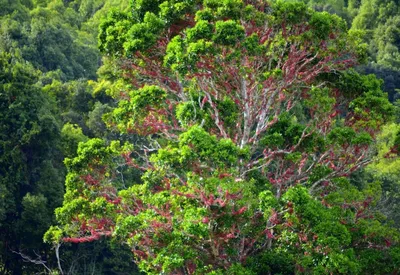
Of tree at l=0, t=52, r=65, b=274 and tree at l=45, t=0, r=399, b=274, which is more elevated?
tree at l=45, t=0, r=399, b=274

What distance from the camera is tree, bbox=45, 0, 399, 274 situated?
14023mm

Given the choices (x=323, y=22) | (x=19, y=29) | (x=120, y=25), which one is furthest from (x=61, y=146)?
(x=19, y=29)

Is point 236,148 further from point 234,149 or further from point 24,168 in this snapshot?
point 24,168

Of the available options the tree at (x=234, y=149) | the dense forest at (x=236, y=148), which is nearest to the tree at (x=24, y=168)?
the dense forest at (x=236, y=148)

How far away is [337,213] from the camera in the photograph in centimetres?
1532

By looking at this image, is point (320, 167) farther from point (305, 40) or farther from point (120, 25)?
point (120, 25)

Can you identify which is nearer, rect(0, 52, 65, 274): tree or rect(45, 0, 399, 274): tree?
rect(45, 0, 399, 274): tree

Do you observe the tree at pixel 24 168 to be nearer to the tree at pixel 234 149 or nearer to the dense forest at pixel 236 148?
the dense forest at pixel 236 148

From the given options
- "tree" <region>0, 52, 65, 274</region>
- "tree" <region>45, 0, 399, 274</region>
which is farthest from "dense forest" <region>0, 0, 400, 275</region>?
"tree" <region>0, 52, 65, 274</region>

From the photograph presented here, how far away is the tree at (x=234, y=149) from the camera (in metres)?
14.0

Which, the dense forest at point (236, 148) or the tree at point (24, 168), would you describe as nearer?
the dense forest at point (236, 148)

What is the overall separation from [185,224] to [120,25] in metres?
5.01

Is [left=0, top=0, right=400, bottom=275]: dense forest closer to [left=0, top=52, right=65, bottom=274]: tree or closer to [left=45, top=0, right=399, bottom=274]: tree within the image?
[left=45, top=0, right=399, bottom=274]: tree

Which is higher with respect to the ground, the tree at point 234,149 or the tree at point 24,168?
the tree at point 234,149
